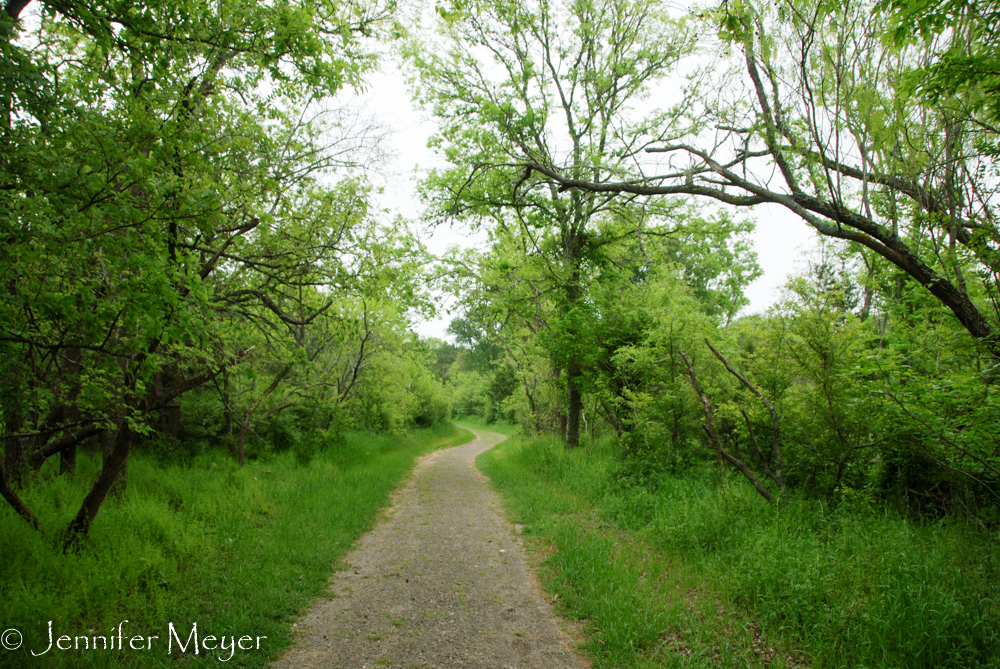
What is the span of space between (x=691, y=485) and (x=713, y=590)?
10.8 ft

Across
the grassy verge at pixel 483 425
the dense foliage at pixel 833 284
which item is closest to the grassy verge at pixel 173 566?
the dense foliage at pixel 833 284

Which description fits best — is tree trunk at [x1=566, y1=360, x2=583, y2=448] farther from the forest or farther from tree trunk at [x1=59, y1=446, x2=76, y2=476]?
tree trunk at [x1=59, y1=446, x2=76, y2=476]

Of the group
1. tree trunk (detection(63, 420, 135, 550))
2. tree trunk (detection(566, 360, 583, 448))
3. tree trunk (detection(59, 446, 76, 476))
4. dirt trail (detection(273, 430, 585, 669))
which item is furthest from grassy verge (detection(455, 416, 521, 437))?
tree trunk (detection(63, 420, 135, 550))

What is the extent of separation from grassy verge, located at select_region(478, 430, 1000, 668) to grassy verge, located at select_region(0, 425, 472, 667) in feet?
9.44

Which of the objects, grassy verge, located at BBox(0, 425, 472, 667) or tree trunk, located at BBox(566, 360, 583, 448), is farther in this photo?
tree trunk, located at BBox(566, 360, 583, 448)

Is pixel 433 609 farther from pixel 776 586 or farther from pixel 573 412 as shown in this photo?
pixel 573 412

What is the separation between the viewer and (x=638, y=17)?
38.7 ft

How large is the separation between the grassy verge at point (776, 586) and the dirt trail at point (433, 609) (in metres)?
0.45

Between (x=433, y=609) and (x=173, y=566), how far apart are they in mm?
2717

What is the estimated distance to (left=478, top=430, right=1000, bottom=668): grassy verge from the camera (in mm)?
3494

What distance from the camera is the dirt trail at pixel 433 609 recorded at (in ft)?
13.0

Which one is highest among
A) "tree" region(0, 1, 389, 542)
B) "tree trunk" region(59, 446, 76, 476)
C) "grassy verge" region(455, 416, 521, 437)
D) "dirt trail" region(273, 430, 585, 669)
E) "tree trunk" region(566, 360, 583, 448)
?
"tree" region(0, 1, 389, 542)

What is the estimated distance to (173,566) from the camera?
492cm

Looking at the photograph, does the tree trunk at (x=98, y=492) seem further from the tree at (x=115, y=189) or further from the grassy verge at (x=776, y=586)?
the grassy verge at (x=776, y=586)
